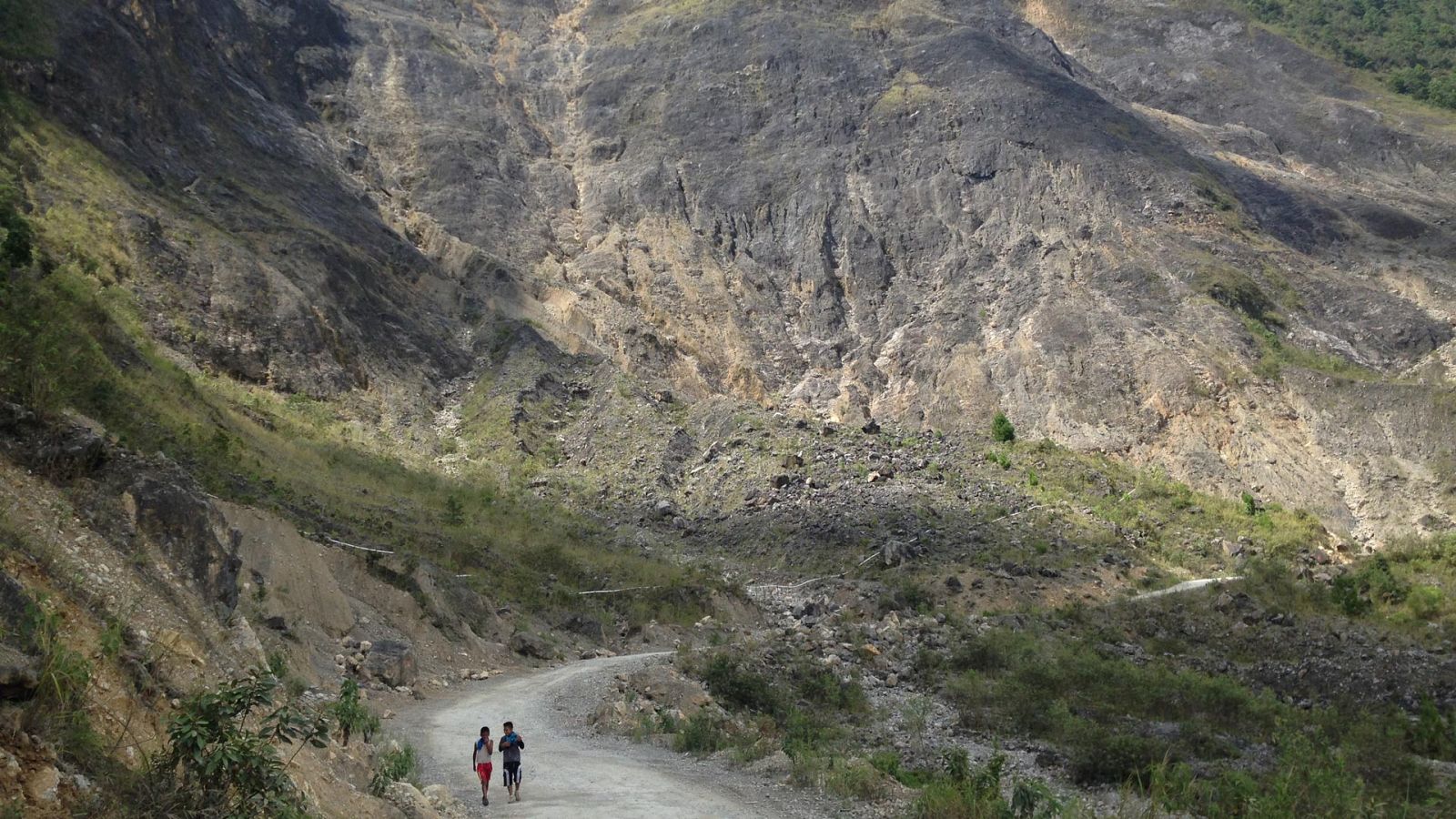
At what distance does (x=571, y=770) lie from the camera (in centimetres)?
1241

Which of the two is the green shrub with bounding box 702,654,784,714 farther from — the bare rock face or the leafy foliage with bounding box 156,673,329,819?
the leafy foliage with bounding box 156,673,329,819

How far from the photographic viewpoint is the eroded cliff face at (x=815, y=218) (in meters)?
50.1

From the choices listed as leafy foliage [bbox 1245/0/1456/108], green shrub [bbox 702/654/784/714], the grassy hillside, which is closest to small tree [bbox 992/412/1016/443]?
the grassy hillside

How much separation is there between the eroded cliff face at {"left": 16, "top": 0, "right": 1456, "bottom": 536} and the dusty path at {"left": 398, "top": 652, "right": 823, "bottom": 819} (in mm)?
30364

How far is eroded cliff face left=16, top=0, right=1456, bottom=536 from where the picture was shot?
50062 mm

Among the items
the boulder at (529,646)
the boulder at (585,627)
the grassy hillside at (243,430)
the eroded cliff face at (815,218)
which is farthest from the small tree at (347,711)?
the eroded cliff face at (815,218)

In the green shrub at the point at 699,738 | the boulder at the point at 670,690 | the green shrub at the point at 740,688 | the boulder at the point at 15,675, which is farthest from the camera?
the green shrub at the point at 740,688

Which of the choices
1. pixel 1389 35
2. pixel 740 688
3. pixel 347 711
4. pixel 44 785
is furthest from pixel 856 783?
pixel 1389 35

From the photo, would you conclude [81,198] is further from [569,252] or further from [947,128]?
[947,128]

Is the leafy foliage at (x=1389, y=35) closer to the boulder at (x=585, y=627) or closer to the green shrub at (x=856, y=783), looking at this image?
the boulder at (x=585, y=627)

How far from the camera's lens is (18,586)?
665 centimetres

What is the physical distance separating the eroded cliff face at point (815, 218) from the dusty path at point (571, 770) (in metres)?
30.4

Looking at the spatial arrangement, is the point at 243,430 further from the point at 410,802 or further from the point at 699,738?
the point at 410,802

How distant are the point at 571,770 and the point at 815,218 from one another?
62.4 metres
